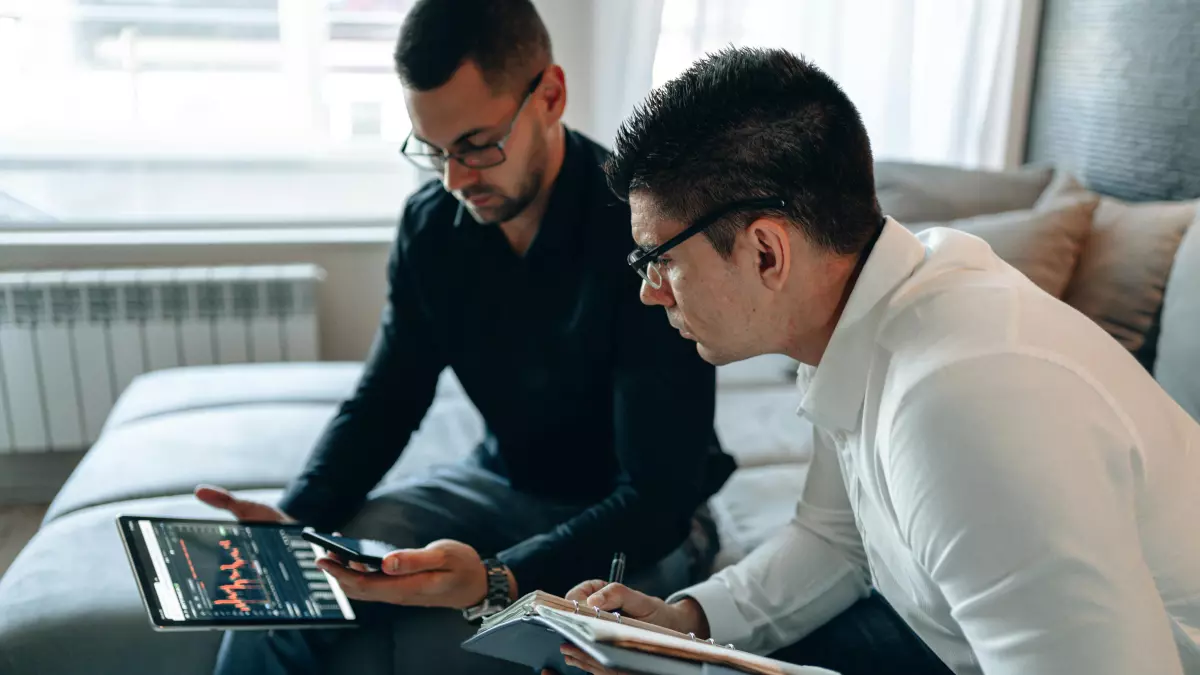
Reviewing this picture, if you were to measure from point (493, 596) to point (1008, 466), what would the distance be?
0.67 m

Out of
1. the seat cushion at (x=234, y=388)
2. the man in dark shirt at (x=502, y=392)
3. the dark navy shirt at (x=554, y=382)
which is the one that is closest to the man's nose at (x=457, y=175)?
the man in dark shirt at (x=502, y=392)

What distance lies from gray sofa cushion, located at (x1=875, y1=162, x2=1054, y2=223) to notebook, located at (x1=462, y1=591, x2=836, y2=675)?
1373 millimetres

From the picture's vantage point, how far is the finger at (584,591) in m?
1.07

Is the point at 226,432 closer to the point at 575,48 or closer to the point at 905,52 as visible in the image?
the point at 575,48

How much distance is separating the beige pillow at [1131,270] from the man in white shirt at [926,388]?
0.90 metres

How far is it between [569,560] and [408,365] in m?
0.45

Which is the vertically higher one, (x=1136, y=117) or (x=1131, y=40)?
(x=1131, y=40)

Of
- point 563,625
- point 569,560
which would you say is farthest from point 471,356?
point 563,625

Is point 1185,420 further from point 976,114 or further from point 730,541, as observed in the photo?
point 976,114

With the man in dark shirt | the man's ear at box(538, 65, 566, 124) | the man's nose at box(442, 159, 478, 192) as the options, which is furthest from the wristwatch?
the man's ear at box(538, 65, 566, 124)

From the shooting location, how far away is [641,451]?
129 centimetres

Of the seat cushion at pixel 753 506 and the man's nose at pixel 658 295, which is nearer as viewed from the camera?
the man's nose at pixel 658 295

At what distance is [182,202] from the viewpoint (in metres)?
2.83

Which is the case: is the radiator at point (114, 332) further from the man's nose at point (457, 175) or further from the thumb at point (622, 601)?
the thumb at point (622, 601)
